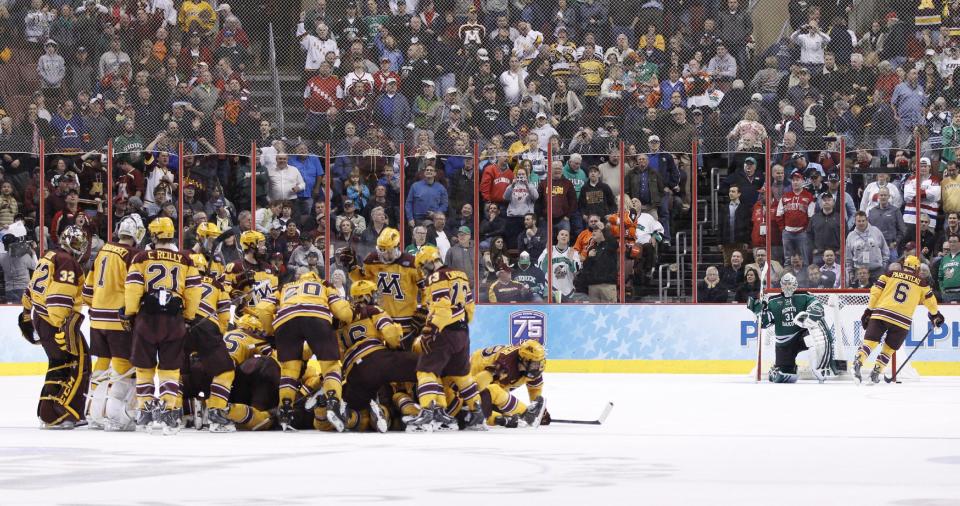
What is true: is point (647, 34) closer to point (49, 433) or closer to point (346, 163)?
point (346, 163)

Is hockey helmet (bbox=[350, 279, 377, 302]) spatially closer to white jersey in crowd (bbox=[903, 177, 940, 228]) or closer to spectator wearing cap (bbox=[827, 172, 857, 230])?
spectator wearing cap (bbox=[827, 172, 857, 230])

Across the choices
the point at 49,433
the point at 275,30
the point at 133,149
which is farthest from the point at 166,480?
the point at 275,30

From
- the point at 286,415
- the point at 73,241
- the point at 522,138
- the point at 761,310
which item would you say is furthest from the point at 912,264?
the point at 73,241

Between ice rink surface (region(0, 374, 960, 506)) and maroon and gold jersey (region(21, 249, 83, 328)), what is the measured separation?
32.7 inches

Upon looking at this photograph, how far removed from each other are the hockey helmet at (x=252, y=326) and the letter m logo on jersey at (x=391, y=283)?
901 millimetres

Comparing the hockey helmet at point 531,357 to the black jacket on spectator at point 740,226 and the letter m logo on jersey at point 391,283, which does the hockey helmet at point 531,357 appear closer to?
the letter m logo on jersey at point 391,283

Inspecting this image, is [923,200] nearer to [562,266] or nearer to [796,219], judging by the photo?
[796,219]

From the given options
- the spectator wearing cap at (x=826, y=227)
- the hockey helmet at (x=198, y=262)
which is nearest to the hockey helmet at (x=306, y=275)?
the hockey helmet at (x=198, y=262)

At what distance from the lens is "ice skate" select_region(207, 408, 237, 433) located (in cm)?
1017

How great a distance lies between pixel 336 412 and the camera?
10109 millimetres

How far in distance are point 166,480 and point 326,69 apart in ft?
44.5

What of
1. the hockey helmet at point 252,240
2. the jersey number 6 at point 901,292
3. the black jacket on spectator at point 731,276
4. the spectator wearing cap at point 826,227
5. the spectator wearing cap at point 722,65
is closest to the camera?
the hockey helmet at point 252,240

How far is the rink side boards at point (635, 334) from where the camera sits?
18312 mm

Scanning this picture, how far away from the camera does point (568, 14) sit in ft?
67.9
